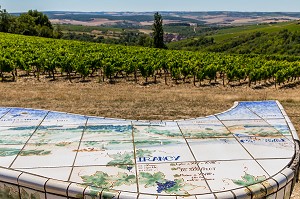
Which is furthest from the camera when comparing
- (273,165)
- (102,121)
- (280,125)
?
(102,121)

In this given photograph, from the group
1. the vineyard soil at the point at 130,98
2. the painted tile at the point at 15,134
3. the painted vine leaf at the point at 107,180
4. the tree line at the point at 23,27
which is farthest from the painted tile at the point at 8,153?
the tree line at the point at 23,27

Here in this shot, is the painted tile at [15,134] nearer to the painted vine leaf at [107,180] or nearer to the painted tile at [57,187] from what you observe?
the painted tile at [57,187]

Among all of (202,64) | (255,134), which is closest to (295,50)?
(202,64)

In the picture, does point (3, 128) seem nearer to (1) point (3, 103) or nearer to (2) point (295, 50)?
(1) point (3, 103)

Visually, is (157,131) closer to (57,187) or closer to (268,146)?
(268,146)

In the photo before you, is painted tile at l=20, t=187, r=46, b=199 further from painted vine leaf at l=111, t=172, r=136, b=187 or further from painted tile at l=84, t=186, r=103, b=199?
painted vine leaf at l=111, t=172, r=136, b=187

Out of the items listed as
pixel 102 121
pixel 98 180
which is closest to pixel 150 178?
pixel 98 180
